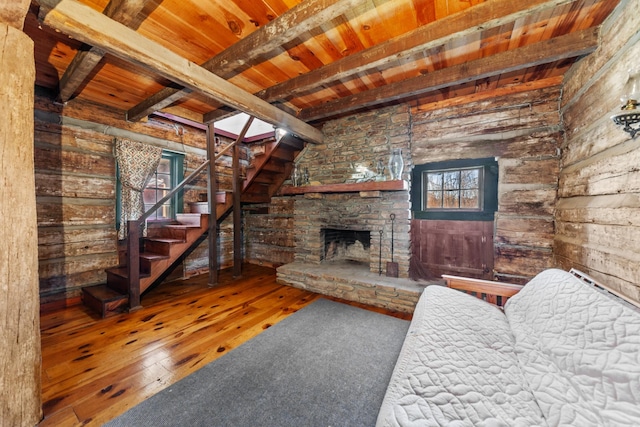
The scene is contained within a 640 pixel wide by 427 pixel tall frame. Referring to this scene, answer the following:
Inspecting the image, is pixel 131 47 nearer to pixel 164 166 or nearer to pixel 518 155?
pixel 164 166

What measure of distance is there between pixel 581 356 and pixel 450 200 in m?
2.42

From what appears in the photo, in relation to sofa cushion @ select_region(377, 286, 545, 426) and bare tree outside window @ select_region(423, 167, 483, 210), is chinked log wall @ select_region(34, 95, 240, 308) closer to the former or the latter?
sofa cushion @ select_region(377, 286, 545, 426)

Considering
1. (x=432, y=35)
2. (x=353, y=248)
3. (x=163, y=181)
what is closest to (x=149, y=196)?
(x=163, y=181)

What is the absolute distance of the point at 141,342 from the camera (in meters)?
2.06

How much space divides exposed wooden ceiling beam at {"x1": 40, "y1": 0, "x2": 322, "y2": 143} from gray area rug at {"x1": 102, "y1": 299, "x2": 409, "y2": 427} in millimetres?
2243

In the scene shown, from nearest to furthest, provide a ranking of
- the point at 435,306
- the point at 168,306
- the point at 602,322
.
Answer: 1. the point at 602,322
2. the point at 435,306
3. the point at 168,306

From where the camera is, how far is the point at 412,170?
3.30 m

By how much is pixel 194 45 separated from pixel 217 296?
9.12ft

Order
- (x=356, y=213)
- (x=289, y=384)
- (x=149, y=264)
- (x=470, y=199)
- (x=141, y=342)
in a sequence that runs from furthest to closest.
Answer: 1. (x=356, y=213)
2. (x=470, y=199)
3. (x=149, y=264)
4. (x=141, y=342)
5. (x=289, y=384)

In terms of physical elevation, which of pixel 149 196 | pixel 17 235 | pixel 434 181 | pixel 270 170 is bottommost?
pixel 17 235

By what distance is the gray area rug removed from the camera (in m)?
1.33

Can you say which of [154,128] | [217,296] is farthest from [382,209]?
[154,128]

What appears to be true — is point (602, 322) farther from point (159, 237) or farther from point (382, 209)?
point (159, 237)

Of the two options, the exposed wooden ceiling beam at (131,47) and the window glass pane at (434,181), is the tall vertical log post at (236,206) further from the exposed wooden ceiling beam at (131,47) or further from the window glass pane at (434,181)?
the window glass pane at (434,181)
